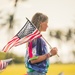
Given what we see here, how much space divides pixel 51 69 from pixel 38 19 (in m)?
0.58

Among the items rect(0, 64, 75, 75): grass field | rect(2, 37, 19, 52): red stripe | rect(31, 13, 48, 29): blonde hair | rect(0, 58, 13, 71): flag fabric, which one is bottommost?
rect(0, 64, 75, 75): grass field

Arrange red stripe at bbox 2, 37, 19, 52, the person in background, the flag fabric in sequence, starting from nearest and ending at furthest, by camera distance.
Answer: the person in background < red stripe at bbox 2, 37, 19, 52 < the flag fabric

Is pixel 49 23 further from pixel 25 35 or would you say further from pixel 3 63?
pixel 3 63

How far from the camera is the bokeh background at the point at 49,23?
117 inches

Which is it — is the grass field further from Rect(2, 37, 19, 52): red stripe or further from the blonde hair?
the blonde hair

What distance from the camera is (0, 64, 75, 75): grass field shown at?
2953 mm

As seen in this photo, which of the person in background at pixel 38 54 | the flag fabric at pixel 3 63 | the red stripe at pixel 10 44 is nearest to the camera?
the person in background at pixel 38 54

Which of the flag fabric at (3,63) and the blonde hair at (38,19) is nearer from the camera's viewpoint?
the blonde hair at (38,19)

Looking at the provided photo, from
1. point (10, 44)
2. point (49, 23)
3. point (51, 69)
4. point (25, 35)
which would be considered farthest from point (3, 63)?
point (49, 23)

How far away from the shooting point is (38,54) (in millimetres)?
2754

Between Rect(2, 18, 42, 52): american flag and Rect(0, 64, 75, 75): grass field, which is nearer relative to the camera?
Rect(2, 18, 42, 52): american flag

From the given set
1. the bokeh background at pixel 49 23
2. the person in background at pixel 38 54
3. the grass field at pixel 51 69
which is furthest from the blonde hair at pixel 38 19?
the grass field at pixel 51 69

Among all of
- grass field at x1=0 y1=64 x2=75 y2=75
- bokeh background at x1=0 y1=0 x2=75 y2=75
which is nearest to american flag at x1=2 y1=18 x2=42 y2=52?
bokeh background at x1=0 y1=0 x2=75 y2=75

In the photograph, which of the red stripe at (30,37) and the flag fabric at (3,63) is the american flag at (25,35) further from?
the flag fabric at (3,63)
